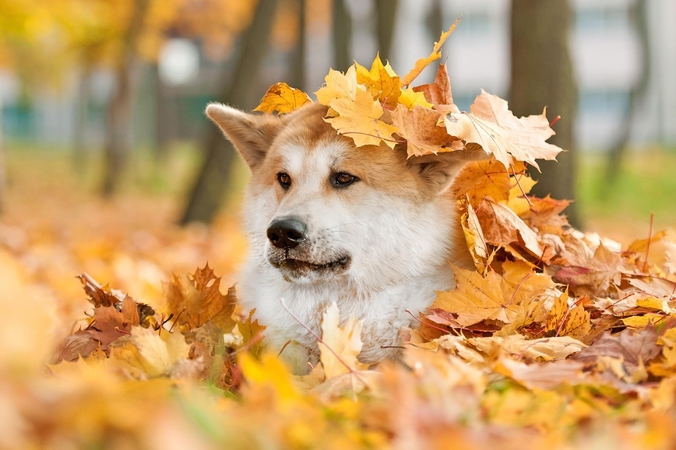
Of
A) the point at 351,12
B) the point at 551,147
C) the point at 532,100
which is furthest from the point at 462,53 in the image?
the point at 551,147

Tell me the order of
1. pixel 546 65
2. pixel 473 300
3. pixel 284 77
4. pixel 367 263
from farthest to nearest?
pixel 284 77 → pixel 546 65 → pixel 367 263 → pixel 473 300

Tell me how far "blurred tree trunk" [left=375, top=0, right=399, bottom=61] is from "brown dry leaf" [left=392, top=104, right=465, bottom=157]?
7236 millimetres

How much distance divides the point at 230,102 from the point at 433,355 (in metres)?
8.40

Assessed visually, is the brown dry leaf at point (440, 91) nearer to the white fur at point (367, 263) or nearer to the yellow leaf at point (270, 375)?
the white fur at point (367, 263)

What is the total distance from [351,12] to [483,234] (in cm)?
1509

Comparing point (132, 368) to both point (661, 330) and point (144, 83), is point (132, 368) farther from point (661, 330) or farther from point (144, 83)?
point (144, 83)

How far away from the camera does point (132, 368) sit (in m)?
2.48

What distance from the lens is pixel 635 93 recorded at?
17.9m

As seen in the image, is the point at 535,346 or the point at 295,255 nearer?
the point at 535,346

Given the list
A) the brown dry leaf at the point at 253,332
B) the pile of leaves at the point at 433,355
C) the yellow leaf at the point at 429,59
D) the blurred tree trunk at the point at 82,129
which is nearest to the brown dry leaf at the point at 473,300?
the pile of leaves at the point at 433,355

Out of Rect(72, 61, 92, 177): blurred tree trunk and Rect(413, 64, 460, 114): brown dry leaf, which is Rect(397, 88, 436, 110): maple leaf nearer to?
Rect(413, 64, 460, 114): brown dry leaf

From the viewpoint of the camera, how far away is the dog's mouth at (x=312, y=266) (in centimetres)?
303

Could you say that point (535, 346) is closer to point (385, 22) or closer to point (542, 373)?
point (542, 373)

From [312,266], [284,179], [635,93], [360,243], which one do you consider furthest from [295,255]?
[635,93]
